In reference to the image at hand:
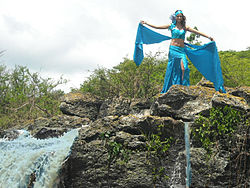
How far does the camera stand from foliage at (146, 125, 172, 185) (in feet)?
18.3

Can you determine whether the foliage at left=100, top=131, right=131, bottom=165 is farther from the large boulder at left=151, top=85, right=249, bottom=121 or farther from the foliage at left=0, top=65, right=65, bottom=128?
the foliage at left=0, top=65, right=65, bottom=128

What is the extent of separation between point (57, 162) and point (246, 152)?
159 inches

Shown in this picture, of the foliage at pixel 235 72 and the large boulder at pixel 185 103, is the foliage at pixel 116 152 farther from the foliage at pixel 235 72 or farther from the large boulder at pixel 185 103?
the foliage at pixel 235 72

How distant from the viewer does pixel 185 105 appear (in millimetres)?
6543

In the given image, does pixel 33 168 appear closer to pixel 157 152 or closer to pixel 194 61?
pixel 157 152

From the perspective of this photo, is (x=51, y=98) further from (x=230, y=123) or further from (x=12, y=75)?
(x=230, y=123)

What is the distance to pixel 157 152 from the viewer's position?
5707 millimetres

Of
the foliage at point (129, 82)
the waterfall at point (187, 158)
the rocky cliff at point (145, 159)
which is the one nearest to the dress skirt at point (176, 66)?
the rocky cliff at point (145, 159)

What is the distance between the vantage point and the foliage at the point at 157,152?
5.57 metres

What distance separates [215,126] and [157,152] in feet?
4.67

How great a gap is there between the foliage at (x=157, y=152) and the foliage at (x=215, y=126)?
72 cm

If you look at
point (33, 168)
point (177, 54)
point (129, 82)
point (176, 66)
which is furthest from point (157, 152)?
point (129, 82)

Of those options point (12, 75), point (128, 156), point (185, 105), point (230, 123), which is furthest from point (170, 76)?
point (12, 75)

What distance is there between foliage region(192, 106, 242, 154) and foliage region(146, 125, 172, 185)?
0.72 metres
